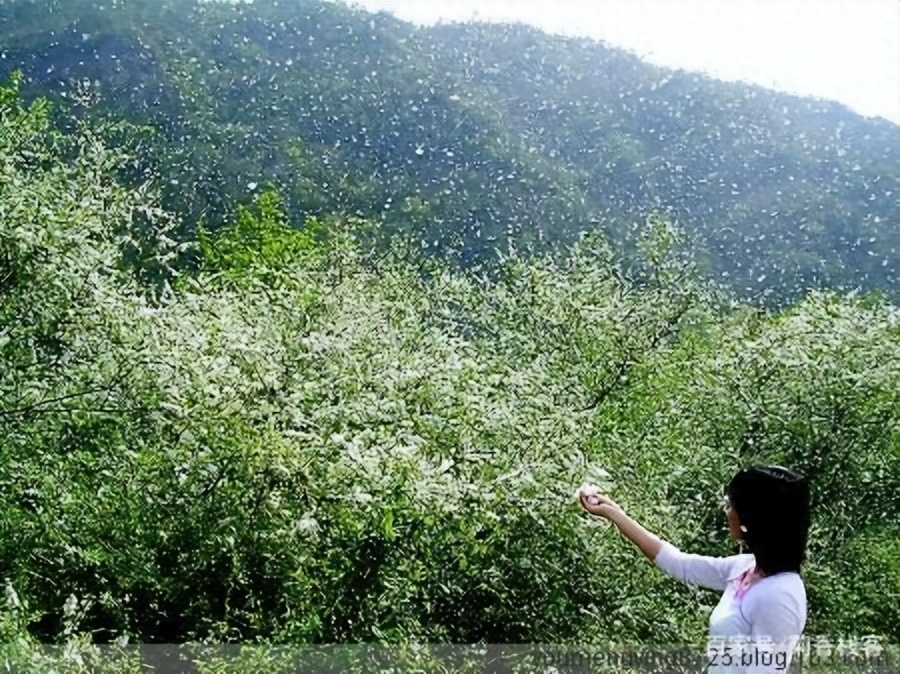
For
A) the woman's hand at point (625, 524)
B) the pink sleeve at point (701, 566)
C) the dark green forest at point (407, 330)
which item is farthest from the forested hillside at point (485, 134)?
the pink sleeve at point (701, 566)

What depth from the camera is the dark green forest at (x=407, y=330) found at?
2.31 meters

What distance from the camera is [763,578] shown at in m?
1.08

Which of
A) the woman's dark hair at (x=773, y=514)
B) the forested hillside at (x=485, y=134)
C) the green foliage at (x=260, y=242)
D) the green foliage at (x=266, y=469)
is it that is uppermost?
the forested hillside at (x=485, y=134)

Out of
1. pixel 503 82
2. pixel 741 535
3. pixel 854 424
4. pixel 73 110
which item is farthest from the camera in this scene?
pixel 503 82

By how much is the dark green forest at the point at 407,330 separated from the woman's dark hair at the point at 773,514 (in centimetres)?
118

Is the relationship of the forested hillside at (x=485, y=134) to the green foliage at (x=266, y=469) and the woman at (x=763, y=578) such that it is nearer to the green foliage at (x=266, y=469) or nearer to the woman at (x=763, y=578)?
the green foliage at (x=266, y=469)

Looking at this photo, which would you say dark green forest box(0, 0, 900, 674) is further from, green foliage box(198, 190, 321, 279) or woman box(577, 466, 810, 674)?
woman box(577, 466, 810, 674)

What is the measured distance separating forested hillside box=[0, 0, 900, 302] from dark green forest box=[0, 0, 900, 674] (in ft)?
0.05

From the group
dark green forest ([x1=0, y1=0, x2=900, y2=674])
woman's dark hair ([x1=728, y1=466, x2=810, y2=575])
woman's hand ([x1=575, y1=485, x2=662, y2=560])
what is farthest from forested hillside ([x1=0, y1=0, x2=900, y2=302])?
woman's dark hair ([x1=728, y1=466, x2=810, y2=575])

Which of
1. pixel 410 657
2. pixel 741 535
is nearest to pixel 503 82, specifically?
pixel 410 657

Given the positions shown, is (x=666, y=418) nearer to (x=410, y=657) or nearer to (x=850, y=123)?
(x=410, y=657)

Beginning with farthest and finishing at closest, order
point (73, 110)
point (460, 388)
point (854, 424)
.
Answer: point (73, 110) → point (854, 424) → point (460, 388)

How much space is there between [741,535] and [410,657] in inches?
55.2

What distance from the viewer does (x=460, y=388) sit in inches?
102
